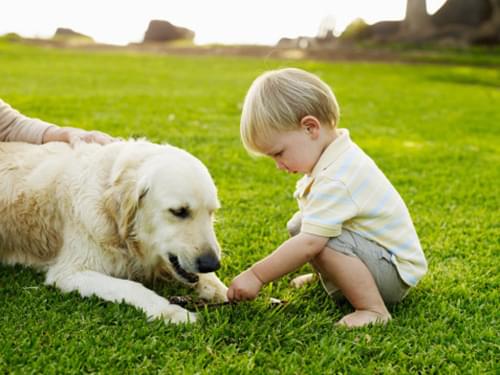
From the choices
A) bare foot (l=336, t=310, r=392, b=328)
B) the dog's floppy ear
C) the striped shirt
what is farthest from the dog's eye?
bare foot (l=336, t=310, r=392, b=328)

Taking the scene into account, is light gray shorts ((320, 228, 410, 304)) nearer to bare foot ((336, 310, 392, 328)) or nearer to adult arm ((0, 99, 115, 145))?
bare foot ((336, 310, 392, 328))

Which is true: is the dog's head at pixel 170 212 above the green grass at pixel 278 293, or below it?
above

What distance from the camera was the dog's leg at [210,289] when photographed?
3369 millimetres

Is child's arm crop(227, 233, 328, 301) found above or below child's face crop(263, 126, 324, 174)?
below

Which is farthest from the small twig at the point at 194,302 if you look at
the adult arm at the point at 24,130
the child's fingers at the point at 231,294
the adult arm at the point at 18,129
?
the adult arm at the point at 18,129

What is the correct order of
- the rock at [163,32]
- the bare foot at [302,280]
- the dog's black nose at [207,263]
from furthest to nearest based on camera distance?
the rock at [163,32] < the bare foot at [302,280] < the dog's black nose at [207,263]

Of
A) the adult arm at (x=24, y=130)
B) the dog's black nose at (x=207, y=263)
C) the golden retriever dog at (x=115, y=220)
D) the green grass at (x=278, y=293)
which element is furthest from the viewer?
the adult arm at (x=24, y=130)

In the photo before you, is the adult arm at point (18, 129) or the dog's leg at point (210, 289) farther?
the adult arm at point (18, 129)

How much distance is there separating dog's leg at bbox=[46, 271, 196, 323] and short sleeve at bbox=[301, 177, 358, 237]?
78cm

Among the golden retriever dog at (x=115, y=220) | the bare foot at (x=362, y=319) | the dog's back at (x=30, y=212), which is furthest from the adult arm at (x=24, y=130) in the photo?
the bare foot at (x=362, y=319)

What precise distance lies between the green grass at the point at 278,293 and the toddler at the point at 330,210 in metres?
0.17

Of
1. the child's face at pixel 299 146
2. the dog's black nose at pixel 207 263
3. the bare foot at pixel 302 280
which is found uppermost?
the child's face at pixel 299 146

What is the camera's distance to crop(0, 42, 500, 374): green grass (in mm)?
2596

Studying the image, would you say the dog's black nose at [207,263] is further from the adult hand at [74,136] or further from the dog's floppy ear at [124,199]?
the adult hand at [74,136]
